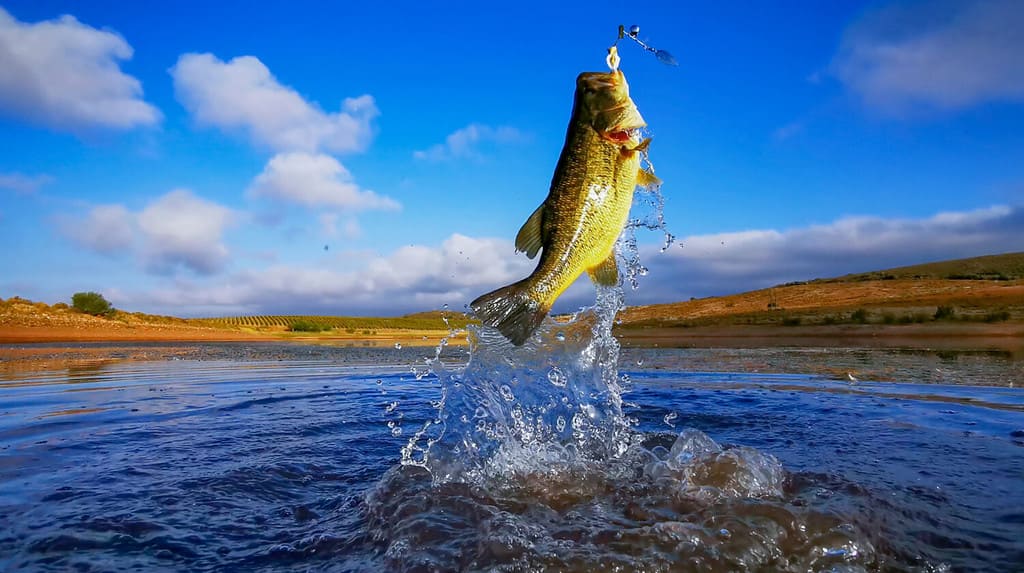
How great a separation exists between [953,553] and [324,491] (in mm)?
4099

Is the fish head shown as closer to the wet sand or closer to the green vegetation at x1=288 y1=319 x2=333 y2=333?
the wet sand

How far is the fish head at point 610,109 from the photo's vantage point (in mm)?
3520

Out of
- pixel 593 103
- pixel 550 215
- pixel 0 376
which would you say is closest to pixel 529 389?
pixel 550 215

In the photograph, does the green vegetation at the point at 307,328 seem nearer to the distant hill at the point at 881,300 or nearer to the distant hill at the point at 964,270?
the distant hill at the point at 881,300

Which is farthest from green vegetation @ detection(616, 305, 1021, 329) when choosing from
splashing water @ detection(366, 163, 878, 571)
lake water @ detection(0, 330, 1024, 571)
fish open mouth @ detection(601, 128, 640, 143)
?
fish open mouth @ detection(601, 128, 640, 143)

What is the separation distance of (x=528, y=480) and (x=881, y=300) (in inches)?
1407

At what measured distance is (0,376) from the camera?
1279cm

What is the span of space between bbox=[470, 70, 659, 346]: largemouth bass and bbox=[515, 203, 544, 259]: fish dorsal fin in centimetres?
8

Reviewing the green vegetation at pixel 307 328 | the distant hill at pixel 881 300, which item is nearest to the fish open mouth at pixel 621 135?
the distant hill at pixel 881 300

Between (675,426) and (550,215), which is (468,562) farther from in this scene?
(675,426)

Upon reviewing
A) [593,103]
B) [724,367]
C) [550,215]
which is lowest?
[724,367]

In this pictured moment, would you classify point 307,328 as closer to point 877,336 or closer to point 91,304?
point 91,304

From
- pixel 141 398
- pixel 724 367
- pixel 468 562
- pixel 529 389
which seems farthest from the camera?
pixel 724 367

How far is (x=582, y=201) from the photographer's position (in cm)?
356
